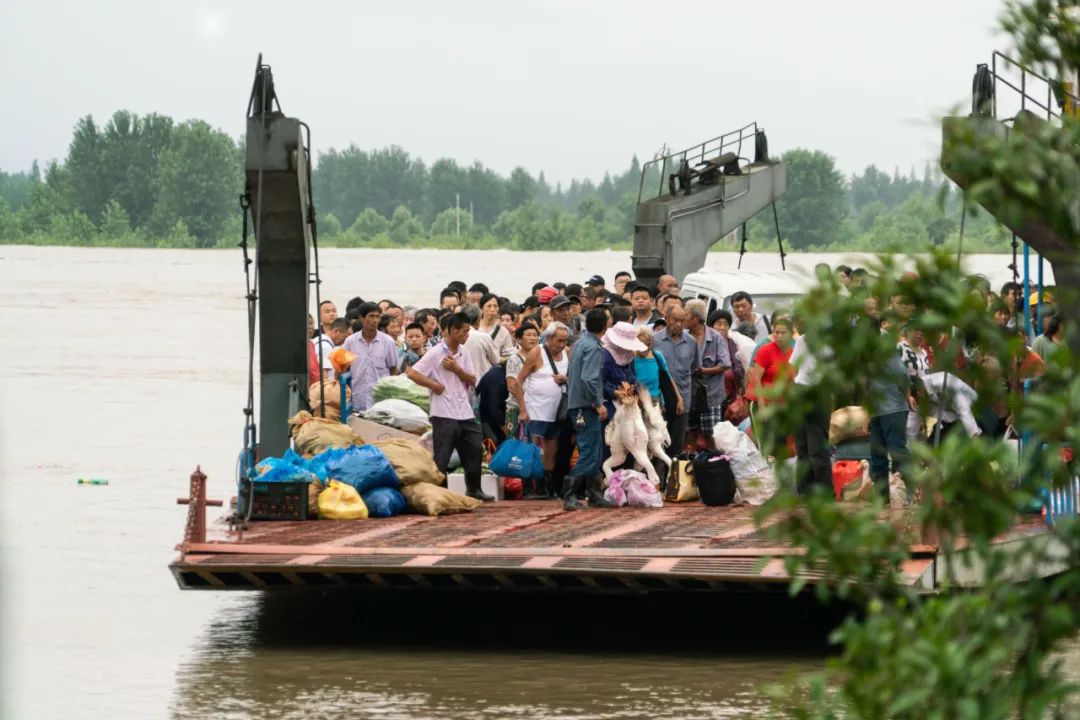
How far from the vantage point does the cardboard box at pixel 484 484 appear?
13.5 meters

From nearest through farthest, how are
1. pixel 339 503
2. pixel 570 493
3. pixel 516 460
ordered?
pixel 339 503
pixel 570 493
pixel 516 460

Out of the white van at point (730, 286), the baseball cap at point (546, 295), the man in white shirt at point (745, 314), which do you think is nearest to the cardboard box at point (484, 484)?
the man in white shirt at point (745, 314)

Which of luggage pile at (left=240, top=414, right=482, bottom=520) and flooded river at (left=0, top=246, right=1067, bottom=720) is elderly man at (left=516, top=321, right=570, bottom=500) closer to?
luggage pile at (left=240, top=414, right=482, bottom=520)

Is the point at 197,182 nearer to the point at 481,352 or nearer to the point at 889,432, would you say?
the point at 481,352

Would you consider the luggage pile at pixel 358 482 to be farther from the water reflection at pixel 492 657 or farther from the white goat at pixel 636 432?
the white goat at pixel 636 432

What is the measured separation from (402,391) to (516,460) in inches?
56.8

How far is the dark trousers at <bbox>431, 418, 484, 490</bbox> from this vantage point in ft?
42.7

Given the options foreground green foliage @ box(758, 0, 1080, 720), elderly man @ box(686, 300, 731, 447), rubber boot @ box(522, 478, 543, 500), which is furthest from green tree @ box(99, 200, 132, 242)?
foreground green foliage @ box(758, 0, 1080, 720)

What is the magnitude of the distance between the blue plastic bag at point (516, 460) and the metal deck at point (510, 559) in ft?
5.18

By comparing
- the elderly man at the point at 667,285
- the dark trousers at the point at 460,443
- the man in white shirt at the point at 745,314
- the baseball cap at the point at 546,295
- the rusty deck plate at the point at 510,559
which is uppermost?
the elderly man at the point at 667,285

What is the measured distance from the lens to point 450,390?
12969 mm

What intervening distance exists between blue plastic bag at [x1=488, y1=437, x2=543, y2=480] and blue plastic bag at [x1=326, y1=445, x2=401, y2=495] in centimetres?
98

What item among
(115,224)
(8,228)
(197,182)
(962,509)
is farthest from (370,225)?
(962,509)

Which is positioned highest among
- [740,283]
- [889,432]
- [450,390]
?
[740,283]
